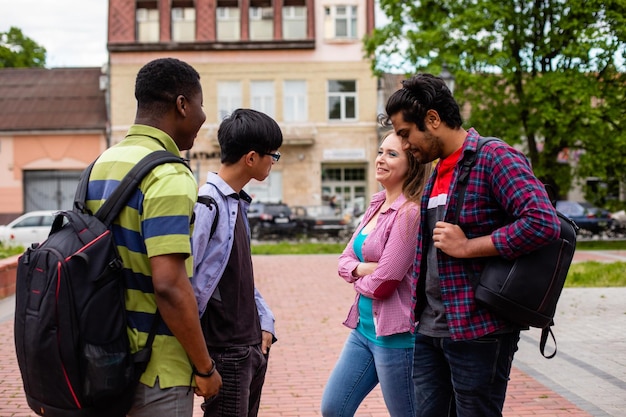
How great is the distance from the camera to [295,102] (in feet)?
117

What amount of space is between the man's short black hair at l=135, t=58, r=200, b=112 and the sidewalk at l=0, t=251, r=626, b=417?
3223mm

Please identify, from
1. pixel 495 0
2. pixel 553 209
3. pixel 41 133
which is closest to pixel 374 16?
pixel 495 0

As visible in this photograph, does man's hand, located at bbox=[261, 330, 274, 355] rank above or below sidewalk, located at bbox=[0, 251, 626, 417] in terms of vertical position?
above

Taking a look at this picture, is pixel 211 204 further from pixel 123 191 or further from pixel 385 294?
pixel 385 294

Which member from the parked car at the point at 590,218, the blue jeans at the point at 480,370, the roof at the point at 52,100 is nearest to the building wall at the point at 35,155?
the roof at the point at 52,100

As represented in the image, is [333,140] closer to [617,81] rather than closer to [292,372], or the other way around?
[617,81]

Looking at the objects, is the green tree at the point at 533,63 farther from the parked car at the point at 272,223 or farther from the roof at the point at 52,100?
the roof at the point at 52,100

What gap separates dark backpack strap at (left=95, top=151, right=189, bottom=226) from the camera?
2.34 meters

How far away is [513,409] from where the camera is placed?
5.54m

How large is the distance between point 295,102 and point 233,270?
3320cm

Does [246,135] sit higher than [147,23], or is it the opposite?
[147,23]

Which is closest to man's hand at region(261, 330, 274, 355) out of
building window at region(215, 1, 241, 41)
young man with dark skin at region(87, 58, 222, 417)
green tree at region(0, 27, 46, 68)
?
young man with dark skin at region(87, 58, 222, 417)

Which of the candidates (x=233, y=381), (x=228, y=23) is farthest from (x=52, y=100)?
(x=233, y=381)

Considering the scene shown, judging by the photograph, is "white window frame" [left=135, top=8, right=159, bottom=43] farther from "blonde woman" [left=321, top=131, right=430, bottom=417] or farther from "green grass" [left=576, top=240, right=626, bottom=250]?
"blonde woman" [left=321, top=131, right=430, bottom=417]
